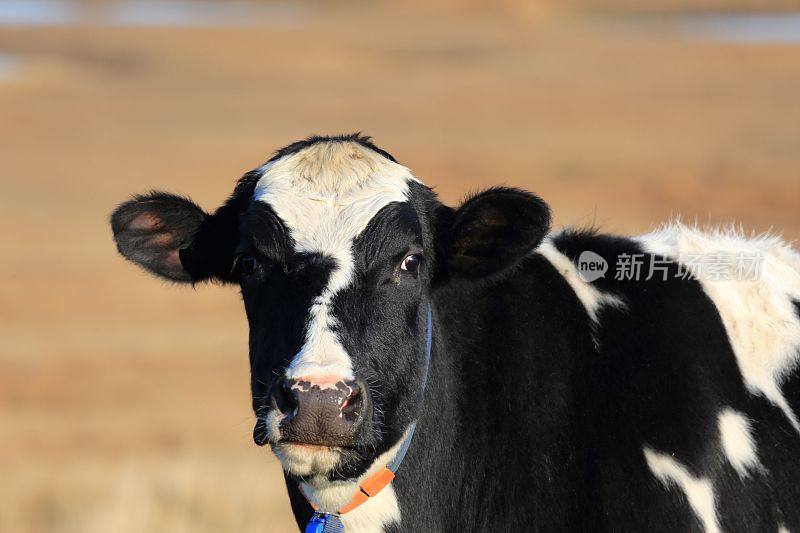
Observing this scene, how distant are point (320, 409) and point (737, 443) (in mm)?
1573

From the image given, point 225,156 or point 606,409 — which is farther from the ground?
point 606,409

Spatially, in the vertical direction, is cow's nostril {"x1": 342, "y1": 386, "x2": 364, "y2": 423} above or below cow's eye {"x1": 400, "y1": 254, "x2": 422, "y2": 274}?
below

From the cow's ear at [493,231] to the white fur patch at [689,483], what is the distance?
0.85m

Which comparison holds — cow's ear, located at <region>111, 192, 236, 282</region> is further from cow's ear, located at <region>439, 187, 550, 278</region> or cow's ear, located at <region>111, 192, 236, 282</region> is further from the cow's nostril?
the cow's nostril

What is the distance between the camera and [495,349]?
16.2ft

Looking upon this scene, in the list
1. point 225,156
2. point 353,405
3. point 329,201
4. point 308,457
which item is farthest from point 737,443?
point 225,156

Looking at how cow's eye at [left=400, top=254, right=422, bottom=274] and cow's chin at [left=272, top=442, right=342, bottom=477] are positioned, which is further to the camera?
cow's eye at [left=400, top=254, right=422, bottom=274]

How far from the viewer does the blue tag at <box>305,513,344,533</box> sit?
15.4 feet

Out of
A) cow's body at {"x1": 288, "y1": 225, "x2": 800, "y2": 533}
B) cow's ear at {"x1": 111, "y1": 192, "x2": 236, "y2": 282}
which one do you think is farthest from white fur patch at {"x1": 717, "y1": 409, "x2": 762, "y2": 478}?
cow's ear at {"x1": 111, "y1": 192, "x2": 236, "y2": 282}

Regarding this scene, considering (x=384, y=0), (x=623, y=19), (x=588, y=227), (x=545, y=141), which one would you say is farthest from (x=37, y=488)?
(x=384, y=0)

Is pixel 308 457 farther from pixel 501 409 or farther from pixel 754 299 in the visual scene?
pixel 754 299

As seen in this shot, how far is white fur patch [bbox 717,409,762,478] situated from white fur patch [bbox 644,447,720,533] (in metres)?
0.15

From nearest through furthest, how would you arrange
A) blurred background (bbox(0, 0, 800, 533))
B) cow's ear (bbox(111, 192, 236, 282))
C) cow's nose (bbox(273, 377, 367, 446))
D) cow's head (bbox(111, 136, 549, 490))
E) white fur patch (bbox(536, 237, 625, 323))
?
cow's nose (bbox(273, 377, 367, 446)) < cow's head (bbox(111, 136, 549, 490)) < white fur patch (bbox(536, 237, 625, 323)) < cow's ear (bbox(111, 192, 236, 282)) < blurred background (bbox(0, 0, 800, 533))

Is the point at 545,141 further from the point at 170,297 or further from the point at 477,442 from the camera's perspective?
the point at 477,442
